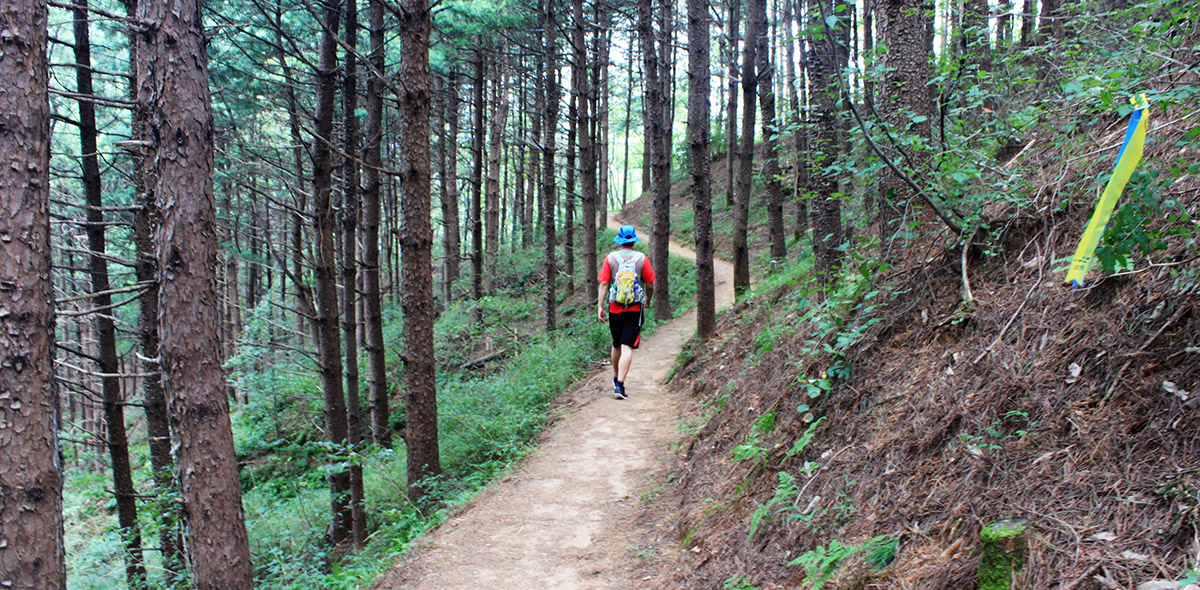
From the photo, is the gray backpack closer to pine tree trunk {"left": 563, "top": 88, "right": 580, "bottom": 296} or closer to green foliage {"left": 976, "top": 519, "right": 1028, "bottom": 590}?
green foliage {"left": 976, "top": 519, "right": 1028, "bottom": 590}

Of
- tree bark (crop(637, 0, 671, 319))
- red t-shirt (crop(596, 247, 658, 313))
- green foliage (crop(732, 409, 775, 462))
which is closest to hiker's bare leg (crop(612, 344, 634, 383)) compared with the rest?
red t-shirt (crop(596, 247, 658, 313))

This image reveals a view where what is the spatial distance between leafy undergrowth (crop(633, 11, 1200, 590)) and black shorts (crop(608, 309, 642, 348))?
2.90 meters

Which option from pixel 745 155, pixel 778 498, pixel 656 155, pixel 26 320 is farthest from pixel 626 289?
pixel 745 155

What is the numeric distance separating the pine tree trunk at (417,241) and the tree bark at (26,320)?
10.0ft

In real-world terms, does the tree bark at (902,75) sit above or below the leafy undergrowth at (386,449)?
above

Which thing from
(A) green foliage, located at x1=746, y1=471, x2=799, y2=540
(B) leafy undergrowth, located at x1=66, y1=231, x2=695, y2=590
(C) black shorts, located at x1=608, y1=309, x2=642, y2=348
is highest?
(C) black shorts, located at x1=608, y1=309, x2=642, y2=348

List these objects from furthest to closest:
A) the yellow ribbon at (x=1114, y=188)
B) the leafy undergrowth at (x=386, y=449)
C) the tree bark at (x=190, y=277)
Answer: the leafy undergrowth at (x=386, y=449), the tree bark at (x=190, y=277), the yellow ribbon at (x=1114, y=188)

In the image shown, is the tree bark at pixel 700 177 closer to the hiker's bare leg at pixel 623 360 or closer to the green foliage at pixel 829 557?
the hiker's bare leg at pixel 623 360

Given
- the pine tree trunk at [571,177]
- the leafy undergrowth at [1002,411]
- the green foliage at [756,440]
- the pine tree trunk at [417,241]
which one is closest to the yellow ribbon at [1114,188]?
the leafy undergrowth at [1002,411]

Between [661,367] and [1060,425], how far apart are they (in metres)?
7.94

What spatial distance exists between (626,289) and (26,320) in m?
5.74

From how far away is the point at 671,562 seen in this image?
480 centimetres

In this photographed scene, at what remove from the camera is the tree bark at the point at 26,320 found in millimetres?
3455

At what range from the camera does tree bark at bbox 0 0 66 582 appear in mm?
3455
